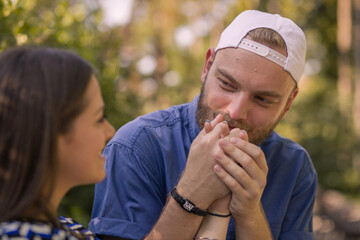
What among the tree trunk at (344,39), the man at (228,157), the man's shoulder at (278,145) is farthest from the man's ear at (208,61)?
the tree trunk at (344,39)

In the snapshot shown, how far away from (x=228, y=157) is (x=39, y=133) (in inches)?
42.9

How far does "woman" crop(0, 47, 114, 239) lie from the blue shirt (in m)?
0.77

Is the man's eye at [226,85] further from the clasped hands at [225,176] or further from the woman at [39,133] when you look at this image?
the woman at [39,133]

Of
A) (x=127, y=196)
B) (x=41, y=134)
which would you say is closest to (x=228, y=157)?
(x=127, y=196)

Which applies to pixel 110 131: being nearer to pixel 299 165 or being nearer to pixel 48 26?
pixel 299 165

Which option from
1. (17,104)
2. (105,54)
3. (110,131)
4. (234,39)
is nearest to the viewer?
(17,104)

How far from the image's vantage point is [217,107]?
280 centimetres

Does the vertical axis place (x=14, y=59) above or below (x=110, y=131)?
above

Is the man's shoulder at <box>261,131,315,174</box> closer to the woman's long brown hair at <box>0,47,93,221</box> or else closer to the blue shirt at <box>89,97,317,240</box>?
the blue shirt at <box>89,97,317,240</box>

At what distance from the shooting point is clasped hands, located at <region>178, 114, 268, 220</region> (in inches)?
91.0

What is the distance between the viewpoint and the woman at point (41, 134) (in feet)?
4.98

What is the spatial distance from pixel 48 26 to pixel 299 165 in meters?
2.40

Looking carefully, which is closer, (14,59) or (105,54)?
(14,59)

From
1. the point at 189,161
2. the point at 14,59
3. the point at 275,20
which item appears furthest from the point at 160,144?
the point at 14,59
